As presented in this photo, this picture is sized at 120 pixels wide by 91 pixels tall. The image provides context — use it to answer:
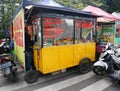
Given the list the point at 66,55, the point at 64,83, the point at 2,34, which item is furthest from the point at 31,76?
the point at 2,34

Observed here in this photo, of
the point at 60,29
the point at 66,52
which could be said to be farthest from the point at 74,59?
the point at 60,29

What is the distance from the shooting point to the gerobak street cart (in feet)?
14.5

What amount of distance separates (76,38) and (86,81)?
1.51 metres

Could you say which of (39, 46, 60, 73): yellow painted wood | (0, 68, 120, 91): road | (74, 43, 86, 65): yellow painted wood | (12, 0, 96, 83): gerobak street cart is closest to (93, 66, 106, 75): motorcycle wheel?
(0, 68, 120, 91): road

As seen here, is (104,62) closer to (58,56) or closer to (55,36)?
(58,56)

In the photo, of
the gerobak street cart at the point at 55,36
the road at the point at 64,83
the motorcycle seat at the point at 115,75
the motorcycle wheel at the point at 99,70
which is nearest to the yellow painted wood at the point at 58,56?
the gerobak street cart at the point at 55,36

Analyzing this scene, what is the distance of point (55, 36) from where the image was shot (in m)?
4.80

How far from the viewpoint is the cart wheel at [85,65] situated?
17.6 feet

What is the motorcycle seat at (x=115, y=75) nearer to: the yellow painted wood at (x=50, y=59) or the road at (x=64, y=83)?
the road at (x=64, y=83)

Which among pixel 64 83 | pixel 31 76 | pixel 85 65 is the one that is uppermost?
pixel 85 65

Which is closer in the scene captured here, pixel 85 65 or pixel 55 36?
pixel 55 36

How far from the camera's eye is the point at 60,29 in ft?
16.1

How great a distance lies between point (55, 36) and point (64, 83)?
1.46 meters

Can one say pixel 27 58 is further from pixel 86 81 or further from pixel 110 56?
pixel 110 56
